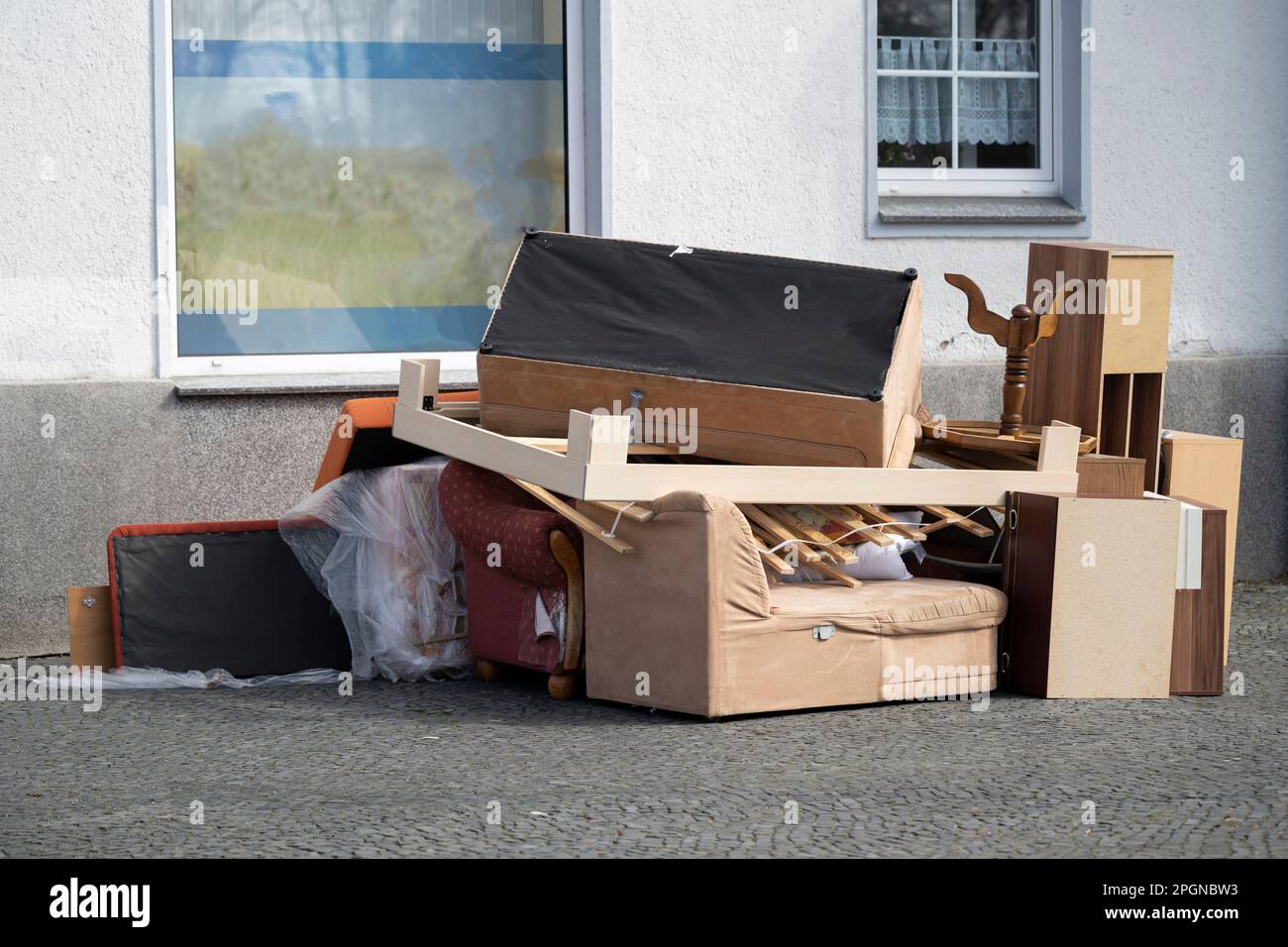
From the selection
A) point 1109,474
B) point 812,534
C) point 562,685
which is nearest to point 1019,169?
point 1109,474

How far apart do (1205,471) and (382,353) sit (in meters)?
3.56

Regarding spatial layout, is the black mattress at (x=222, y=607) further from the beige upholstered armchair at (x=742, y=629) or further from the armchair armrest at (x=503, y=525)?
the beige upholstered armchair at (x=742, y=629)

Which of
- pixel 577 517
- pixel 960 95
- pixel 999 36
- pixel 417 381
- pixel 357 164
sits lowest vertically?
pixel 577 517

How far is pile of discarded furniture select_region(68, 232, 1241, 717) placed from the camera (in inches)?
209

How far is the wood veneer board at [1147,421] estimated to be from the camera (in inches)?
248

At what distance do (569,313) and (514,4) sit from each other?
2213 mm

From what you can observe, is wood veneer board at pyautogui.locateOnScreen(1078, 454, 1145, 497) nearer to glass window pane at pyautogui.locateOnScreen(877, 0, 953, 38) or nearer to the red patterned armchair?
the red patterned armchair

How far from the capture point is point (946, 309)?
26.2ft

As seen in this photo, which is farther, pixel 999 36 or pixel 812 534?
pixel 999 36

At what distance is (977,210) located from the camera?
7.98 m

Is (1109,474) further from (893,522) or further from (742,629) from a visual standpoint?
(742,629)

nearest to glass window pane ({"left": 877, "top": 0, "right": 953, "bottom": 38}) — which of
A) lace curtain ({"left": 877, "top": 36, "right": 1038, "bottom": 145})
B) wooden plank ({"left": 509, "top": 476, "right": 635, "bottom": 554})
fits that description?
lace curtain ({"left": 877, "top": 36, "right": 1038, "bottom": 145})

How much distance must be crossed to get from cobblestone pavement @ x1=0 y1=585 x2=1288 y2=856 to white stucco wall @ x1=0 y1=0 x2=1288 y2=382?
6.67 ft
